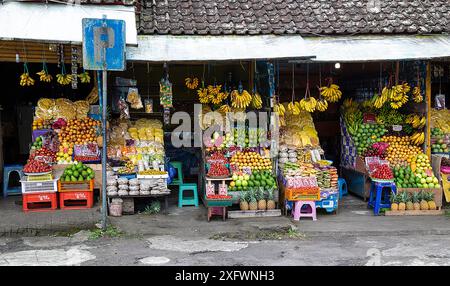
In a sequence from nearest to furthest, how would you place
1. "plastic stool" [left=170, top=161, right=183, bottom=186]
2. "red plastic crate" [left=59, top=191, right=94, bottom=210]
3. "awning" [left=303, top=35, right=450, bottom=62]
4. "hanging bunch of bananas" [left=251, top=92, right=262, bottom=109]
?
"awning" [left=303, top=35, right=450, bottom=62]
"red plastic crate" [left=59, top=191, right=94, bottom=210]
"hanging bunch of bananas" [left=251, top=92, right=262, bottom=109]
"plastic stool" [left=170, top=161, right=183, bottom=186]

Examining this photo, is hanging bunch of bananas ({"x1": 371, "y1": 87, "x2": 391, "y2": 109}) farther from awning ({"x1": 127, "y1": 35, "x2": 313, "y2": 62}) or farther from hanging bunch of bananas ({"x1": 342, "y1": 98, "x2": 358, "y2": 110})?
awning ({"x1": 127, "y1": 35, "x2": 313, "y2": 62})

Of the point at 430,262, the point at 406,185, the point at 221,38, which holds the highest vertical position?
the point at 221,38

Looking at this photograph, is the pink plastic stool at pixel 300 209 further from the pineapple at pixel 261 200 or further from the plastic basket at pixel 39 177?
the plastic basket at pixel 39 177

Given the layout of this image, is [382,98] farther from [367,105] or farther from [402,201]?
[402,201]

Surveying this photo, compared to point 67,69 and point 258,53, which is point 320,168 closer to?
point 258,53

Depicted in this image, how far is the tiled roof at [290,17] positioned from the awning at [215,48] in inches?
7.7

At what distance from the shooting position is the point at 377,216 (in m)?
10.0

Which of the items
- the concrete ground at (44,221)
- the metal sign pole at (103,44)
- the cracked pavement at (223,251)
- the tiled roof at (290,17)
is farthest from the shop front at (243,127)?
the cracked pavement at (223,251)

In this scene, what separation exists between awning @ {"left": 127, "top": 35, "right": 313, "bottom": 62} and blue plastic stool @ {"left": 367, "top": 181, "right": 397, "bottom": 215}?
2916mm

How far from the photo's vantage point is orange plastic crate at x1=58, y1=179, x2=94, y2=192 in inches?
380

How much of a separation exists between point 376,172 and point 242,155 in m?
2.62

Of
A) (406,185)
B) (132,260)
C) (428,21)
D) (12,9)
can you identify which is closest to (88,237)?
(132,260)

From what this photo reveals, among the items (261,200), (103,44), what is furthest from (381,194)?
(103,44)

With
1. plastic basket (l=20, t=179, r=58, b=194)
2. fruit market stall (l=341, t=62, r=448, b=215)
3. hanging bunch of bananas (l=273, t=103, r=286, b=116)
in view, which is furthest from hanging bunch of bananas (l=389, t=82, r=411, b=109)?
plastic basket (l=20, t=179, r=58, b=194)
